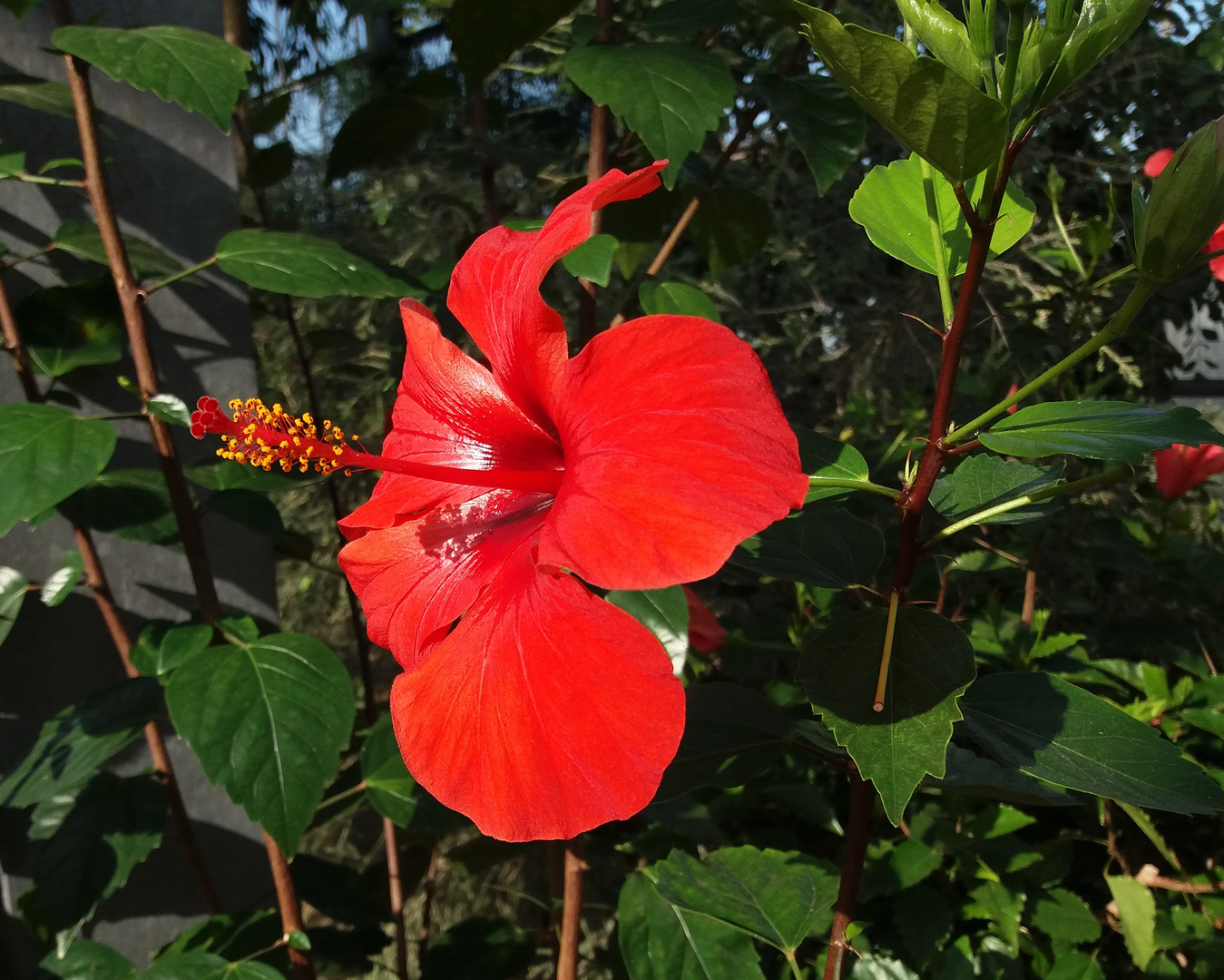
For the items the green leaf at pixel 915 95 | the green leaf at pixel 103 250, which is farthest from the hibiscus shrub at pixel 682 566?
the green leaf at pixel 103 250

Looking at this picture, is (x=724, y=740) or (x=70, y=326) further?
(x=70, y=326)

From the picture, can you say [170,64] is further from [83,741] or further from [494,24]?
[83,741]

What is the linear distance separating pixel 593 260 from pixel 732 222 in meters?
0.39

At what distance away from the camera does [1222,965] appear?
0.83 meters

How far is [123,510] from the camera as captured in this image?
0.95 m

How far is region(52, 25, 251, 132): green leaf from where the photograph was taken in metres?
0.74

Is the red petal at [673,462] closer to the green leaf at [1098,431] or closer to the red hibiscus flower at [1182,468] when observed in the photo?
the green leaf at [1098,431]

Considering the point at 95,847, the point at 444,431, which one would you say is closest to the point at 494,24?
the point at 444,431

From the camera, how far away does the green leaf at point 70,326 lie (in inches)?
38.6

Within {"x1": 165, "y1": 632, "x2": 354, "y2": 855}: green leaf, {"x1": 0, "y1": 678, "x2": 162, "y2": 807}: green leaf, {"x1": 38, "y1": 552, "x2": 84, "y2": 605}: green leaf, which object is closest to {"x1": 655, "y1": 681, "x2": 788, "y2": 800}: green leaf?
{"x1": 165, "y1": 632, "x2": 354, "y2": 855}: green leaf

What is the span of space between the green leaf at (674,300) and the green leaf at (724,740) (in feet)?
1.28

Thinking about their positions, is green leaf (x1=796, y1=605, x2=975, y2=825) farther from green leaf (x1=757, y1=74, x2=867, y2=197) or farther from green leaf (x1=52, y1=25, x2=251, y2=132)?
green leaf (x1=52, y1=25, x2=251, y2=132)

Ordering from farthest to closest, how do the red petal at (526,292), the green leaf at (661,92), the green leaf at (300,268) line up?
1. the green leaf at (300,268)
2. the green leaf at (661,92)
3. the red petal at (526,292)

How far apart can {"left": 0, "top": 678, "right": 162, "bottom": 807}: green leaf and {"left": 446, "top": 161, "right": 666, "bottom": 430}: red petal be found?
0.58m
